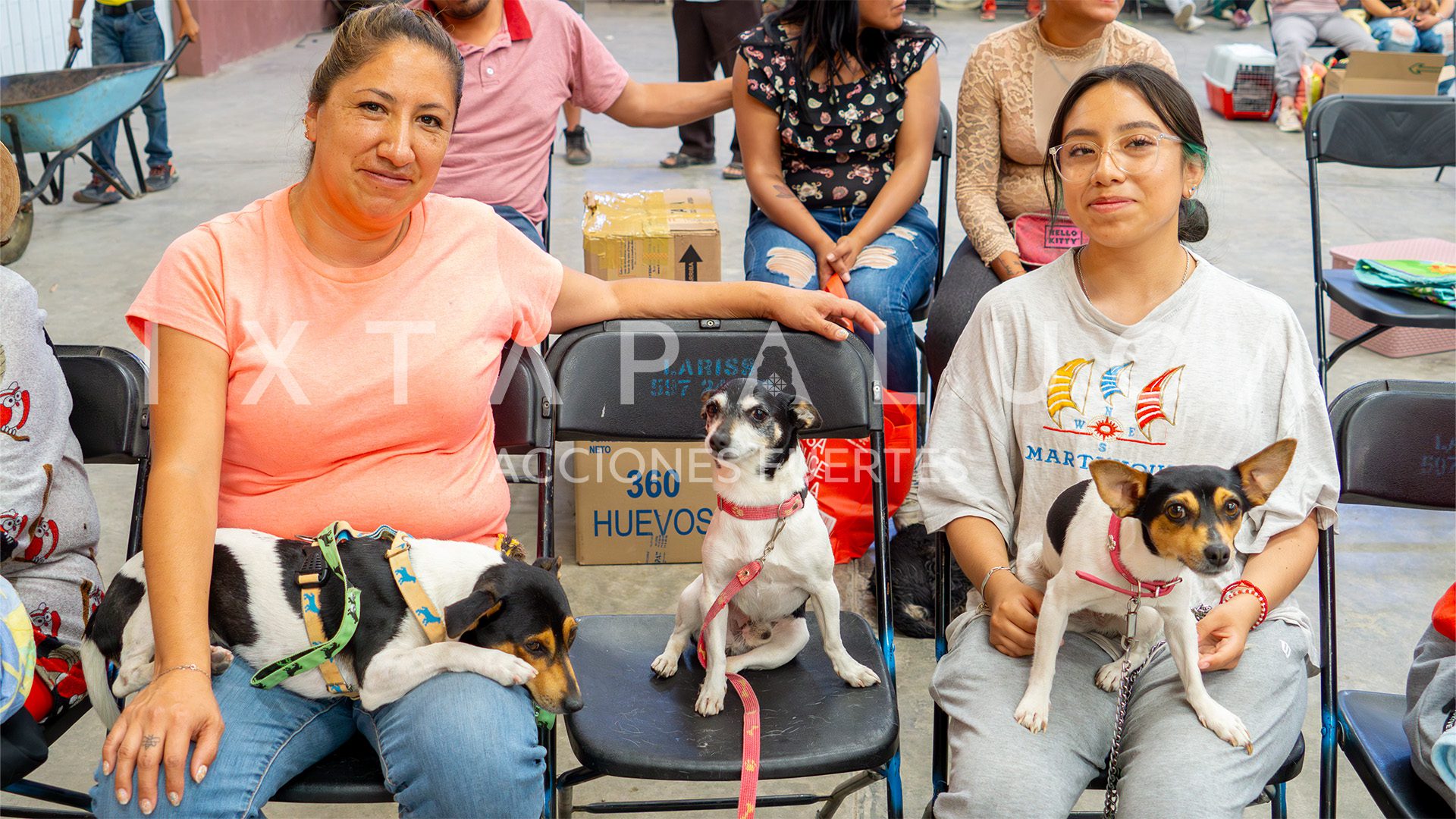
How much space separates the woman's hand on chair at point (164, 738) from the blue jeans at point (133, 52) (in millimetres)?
5837

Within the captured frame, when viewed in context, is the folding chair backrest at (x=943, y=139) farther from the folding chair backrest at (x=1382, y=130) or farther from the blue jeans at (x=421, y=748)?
the blue jeans at (x=421, y=748)

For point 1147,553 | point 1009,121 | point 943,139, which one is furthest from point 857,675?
point 943,139

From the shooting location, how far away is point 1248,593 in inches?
71.6

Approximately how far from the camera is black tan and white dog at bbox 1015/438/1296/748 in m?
1.56

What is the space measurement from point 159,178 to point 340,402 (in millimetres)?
5800

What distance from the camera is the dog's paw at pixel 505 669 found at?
5.43ft

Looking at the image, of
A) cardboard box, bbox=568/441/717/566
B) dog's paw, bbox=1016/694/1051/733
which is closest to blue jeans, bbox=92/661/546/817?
dog's paw, bbox=1016/694/1051/733

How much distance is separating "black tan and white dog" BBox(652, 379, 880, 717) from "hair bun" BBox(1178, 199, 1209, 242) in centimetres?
86

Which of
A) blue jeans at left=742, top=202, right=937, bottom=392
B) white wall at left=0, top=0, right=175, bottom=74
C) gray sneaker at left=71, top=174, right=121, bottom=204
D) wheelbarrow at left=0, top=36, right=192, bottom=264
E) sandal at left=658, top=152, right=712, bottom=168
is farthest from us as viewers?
white wall at left=0, top=0, right=175, bottom=74

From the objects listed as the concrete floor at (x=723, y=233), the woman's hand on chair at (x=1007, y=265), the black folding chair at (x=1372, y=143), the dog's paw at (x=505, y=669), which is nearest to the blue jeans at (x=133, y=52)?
the concrete floor at (x=723, y=233)

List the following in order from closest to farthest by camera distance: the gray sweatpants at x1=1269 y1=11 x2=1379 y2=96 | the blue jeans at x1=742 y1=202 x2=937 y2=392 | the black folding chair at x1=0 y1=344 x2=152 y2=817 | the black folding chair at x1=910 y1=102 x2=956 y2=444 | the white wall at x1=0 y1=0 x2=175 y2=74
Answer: the black folding chair at x1=0 y1=344 x2=152 y2=817, the blue jeans at x1=742 y1=202 x2=937 y2=392, the black folding chair at x1=910 y1=102 x2=956 y2=444, the white wall at x1=0 y1=0 x2=175 y2=74, the gray sweatpants at x1=1269 y1=11 x2=1379 y2=96

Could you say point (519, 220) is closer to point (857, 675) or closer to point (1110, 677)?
point (857, 675)

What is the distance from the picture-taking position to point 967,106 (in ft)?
10.7

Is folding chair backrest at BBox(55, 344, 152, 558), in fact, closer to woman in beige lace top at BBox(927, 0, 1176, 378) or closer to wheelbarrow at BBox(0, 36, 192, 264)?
woman in beige lace top at BBox(927, 0, 1176, 378)
